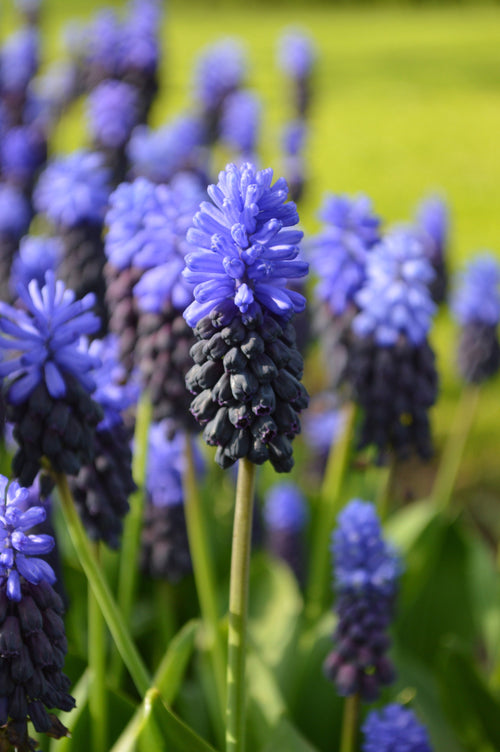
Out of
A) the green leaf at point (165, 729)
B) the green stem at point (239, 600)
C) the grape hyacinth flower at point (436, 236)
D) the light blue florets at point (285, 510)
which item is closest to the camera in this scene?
the green stem at point (239, 600)

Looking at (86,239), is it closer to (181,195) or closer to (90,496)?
(181,195)

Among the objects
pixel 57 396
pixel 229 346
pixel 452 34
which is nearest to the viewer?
pixel 229 346

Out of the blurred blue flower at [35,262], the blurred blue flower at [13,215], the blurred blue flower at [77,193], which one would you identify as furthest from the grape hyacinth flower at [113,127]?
the blurred blue flower at [35,262]

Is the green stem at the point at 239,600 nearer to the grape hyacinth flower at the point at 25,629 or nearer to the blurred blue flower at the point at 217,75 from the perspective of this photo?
the grape hyacinth flower at the point at 25,629

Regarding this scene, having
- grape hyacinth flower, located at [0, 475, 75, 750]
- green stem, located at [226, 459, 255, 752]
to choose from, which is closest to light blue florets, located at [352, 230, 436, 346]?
green stem, located at [226, 459, 255, 752]

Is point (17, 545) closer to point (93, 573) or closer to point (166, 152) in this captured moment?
point (93, 573)

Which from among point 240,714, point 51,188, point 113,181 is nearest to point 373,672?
point 240,714

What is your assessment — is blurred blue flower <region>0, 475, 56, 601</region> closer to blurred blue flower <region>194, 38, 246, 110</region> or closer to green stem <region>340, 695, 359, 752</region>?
green stem <region>340, 695, 359, 752</region>

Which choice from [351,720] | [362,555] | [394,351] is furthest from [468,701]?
[394,351]
